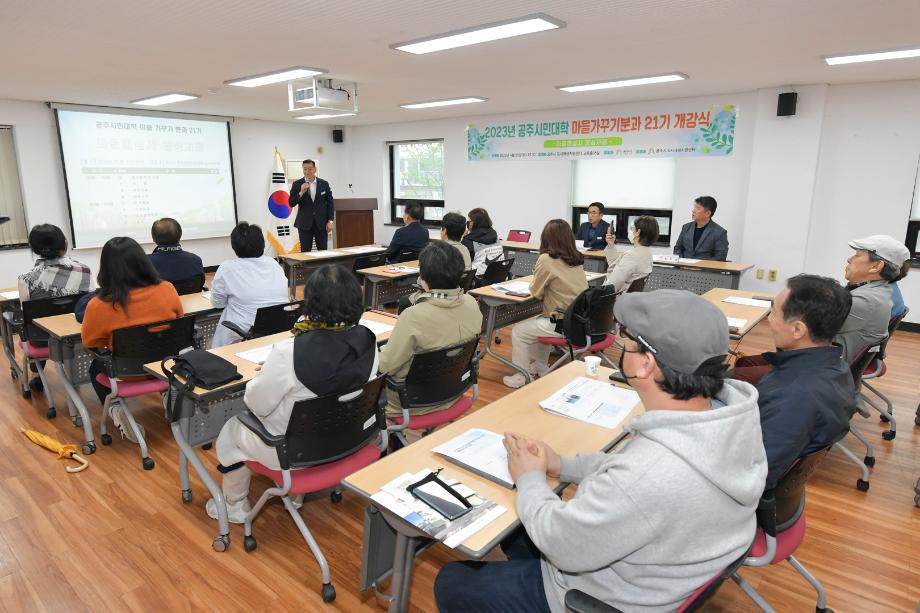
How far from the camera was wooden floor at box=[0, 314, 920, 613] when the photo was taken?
2189mm

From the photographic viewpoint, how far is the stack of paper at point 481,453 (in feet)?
5.24

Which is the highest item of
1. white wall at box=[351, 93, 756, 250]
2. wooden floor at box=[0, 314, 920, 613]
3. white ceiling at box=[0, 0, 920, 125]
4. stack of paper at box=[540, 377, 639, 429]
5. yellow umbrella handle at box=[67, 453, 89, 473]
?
white ceiling at box=[0, 0, 920, 125]

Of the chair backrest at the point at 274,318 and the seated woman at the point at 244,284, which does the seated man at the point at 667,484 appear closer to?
the chair backrest at the point at 274,318

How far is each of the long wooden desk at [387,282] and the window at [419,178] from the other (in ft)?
14.4

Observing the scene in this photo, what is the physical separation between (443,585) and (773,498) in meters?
1.04

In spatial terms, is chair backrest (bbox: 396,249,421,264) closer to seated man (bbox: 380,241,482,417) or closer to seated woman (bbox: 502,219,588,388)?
seated woman (bbox: 502,219,588,388)

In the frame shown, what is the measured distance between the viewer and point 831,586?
2.30 meters

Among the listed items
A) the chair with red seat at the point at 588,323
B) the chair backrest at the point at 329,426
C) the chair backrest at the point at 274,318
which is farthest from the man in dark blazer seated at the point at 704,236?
the chair backrest at the point at 329,426

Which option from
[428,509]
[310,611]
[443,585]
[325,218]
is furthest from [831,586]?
[325,218]

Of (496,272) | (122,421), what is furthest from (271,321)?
(496,272)

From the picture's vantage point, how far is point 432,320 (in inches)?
102

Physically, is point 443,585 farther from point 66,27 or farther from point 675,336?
point 66,27

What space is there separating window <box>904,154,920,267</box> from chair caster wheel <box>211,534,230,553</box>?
7.20m

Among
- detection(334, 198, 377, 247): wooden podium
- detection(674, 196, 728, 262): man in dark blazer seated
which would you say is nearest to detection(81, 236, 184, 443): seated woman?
detection(674, 196, 728, 262): man in dark blazer seated
